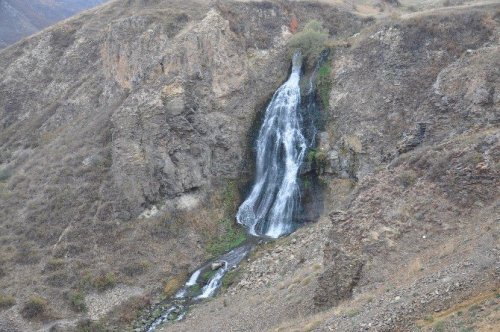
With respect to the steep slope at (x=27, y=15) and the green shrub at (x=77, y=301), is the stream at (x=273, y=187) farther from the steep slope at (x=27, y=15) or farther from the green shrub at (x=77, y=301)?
the steep slope at (x=27, y=15)

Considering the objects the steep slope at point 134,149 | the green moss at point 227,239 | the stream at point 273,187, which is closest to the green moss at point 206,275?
the stream at point 273,187

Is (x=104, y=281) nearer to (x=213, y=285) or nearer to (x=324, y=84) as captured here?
(x=213, y=285)

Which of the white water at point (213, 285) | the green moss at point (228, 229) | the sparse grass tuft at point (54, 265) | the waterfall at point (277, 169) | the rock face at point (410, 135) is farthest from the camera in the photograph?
the waterfall at point (277, 169)

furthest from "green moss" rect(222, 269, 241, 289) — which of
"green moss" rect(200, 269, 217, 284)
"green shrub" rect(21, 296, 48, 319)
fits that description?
"green shrub" rect(21, 296, 48, 319)

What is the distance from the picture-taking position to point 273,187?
35219mm

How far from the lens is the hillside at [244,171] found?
667 inches

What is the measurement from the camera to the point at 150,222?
3316cm

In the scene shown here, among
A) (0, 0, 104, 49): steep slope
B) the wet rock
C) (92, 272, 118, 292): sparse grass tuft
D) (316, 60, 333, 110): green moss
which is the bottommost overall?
the wet rock

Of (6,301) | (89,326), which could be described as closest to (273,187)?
(89,326)

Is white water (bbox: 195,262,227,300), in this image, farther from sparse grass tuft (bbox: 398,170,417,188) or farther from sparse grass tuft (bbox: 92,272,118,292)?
sparse grass tuft (bbox: 398,170,417,188)

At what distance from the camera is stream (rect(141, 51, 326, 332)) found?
2873cm

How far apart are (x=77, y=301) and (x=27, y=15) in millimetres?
108003

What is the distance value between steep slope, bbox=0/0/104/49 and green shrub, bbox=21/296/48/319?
84.1m

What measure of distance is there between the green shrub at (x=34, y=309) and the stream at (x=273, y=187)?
5511 mm
